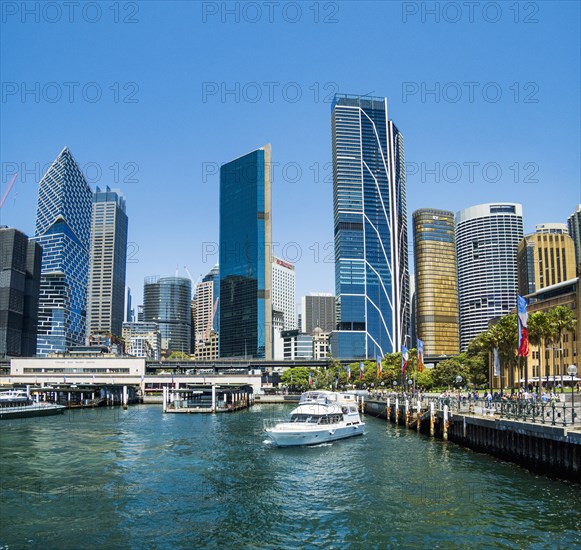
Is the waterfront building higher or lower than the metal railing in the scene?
higher

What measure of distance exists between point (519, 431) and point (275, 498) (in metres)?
24.1

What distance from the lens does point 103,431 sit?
93.6m

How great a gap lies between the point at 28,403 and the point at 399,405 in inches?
3292

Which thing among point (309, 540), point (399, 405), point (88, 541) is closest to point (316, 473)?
point (309, 540)

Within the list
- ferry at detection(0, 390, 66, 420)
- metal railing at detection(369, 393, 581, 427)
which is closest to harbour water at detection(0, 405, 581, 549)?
metal railing at detection(369, 393, 581, 427)

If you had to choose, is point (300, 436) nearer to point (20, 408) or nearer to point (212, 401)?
point (20, 408)

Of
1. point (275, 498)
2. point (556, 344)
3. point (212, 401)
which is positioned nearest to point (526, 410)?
point (275, 498)

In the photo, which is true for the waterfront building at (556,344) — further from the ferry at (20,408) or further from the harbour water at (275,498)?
the ferry at (20,408)

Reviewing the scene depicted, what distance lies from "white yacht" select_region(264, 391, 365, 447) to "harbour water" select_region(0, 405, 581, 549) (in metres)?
1.89

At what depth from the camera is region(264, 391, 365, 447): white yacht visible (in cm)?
7431

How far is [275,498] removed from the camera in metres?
45.6

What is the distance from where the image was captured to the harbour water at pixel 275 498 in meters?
35.2

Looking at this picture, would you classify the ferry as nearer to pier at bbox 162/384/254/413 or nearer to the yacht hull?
pier at bbox 162/384/254/413

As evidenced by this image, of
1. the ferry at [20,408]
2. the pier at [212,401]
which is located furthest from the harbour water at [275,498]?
the pier at [212,401]
